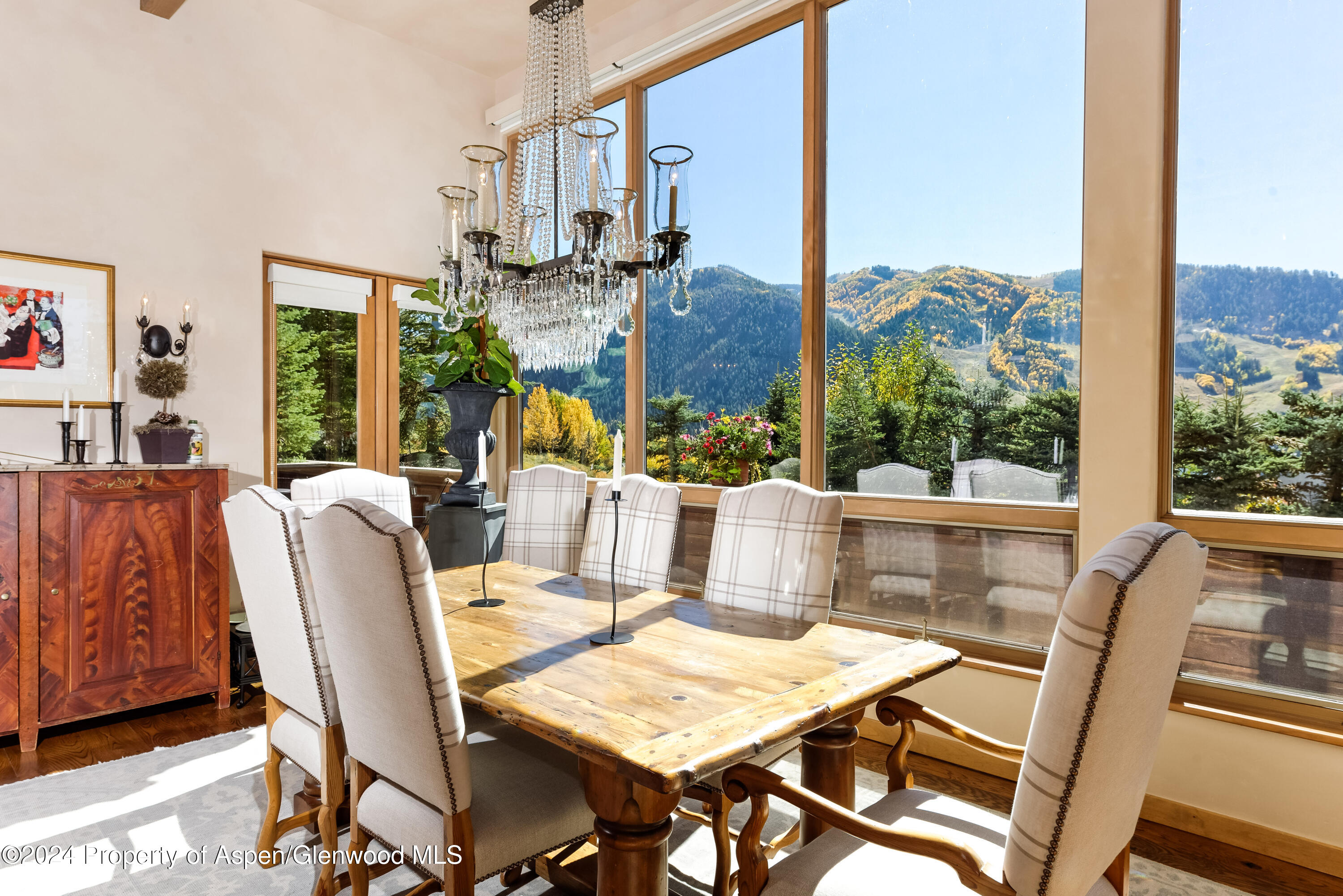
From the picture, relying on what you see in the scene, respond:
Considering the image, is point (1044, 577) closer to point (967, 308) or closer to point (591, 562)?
point (967, 308)

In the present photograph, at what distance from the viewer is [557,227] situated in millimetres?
2506

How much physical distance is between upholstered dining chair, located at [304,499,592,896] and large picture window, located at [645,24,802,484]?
224 centimetres

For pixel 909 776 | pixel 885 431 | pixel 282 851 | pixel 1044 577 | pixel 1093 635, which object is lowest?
pixel 282 851

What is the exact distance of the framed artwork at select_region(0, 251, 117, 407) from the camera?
322cm

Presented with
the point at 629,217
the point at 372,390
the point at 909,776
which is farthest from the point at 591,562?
the point at 372,390

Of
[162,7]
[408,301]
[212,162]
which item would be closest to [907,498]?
[408,301]

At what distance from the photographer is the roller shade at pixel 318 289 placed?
4.09m

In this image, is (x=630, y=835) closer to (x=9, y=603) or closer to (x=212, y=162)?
(x=9, y=603)

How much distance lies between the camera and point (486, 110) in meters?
4.99

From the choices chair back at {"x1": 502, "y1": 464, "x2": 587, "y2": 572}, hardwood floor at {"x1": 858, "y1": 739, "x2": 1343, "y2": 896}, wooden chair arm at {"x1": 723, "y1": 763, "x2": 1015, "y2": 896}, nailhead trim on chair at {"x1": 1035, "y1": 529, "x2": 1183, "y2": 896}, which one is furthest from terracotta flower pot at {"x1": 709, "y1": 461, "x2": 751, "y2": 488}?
nailhead trim on chair at {"x1": 1035, "y1": 529, "x2": 1183, "y2": 896}

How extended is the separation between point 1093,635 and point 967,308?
7.42ft

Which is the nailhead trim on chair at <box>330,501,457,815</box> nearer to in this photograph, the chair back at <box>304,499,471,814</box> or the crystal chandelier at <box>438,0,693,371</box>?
the chair back at <box>304,499,471,814</box>

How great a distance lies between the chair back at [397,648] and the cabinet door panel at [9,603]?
238 cm

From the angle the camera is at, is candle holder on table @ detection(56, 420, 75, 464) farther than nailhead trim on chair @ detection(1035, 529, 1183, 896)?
Yes
